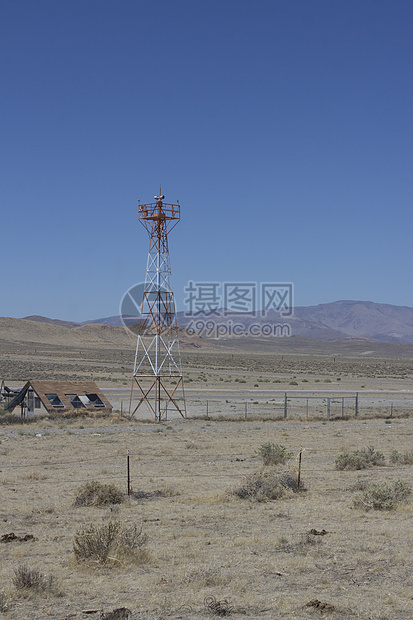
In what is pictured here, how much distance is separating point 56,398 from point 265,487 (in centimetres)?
1836

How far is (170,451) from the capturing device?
2033 cm

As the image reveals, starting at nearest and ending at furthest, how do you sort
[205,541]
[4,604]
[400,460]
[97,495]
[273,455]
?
[4,604] → [205,541] → [97,495] → [273,455] → [400,460]

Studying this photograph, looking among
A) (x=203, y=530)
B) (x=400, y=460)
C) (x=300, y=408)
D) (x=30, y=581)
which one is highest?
(x=30, y=581)

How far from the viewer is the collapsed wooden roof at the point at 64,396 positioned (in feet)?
94.2

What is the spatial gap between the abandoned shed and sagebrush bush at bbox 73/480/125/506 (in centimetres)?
1665

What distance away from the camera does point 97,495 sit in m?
12.2

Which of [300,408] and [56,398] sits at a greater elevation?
[56,398]

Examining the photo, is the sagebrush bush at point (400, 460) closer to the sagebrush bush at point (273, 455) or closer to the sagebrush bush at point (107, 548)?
the sagebrush bush at point (273, 455)

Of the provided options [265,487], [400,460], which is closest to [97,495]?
[265,487]

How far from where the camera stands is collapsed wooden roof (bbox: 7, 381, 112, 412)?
28.7 metres

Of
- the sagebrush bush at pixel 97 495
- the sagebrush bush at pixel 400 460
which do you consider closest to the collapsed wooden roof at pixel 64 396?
the sagebrush bush at pixel 400 460

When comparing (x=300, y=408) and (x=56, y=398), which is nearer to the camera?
(x=56, y=398)

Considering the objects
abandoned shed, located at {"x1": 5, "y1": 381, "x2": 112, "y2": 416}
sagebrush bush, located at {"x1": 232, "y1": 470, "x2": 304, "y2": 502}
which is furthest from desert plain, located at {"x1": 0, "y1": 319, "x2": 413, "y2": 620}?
abandoned shed, located at {"x1": 5, "y1": 381, "x2": 112, "y2": 416}

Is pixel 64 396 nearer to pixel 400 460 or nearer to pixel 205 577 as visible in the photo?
pixel 400 460
